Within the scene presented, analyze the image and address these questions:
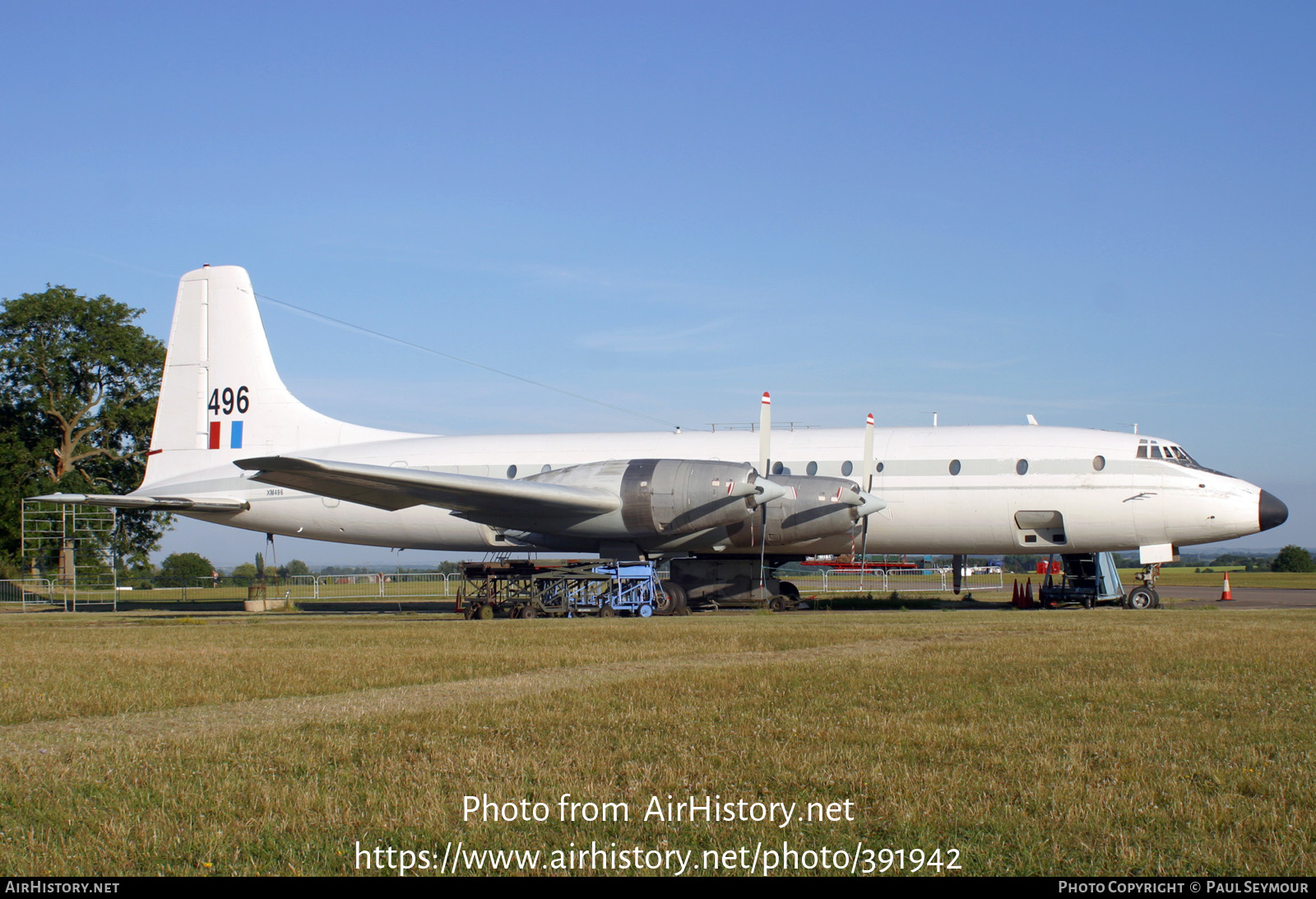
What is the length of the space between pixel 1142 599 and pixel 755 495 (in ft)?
30.8

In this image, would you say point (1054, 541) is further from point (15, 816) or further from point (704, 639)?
point (15, 816)

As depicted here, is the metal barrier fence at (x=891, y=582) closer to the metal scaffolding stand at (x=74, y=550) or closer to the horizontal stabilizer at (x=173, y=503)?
the horizontal stabilizer at (x=173, y=503)

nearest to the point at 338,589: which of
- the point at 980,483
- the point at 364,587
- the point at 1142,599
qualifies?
the point at 364,587

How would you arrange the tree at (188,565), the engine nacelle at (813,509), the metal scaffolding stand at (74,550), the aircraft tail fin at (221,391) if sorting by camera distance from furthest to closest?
the tree at (188,565), the metal scaffolding stand at (74,550), the aircraft tail fin at (221,391), the engine nacelle at (813,509)

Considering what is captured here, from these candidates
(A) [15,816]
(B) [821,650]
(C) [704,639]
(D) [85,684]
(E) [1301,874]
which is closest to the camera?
(E) [1301,874]

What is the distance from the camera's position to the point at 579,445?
25.9 meters

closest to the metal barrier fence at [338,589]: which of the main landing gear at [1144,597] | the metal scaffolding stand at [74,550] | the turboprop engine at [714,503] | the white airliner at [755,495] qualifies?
the metal scaffolding stand at [74,550]

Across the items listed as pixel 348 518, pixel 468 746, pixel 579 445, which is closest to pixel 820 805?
pixel 468 746

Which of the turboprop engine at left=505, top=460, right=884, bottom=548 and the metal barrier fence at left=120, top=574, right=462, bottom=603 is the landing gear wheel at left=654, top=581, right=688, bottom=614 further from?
the metal barrier fence at left=120, top=574, right=462, bottom=603

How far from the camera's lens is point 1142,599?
23.2 meters

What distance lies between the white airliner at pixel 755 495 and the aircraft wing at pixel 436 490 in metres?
0.05

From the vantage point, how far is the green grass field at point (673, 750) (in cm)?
473

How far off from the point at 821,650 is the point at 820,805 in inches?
298

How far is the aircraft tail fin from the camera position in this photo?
2814 cm
